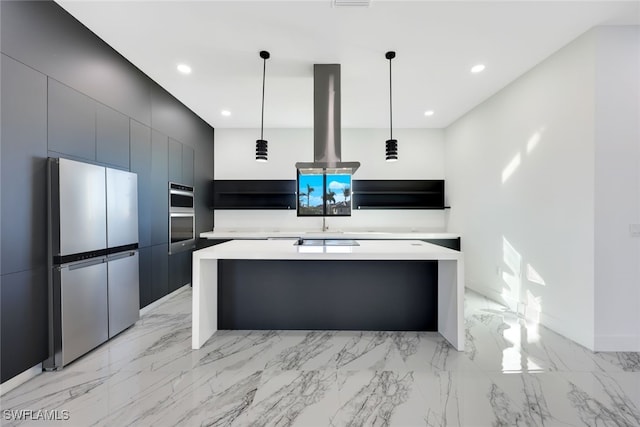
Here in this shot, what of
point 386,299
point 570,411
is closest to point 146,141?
point 386,299

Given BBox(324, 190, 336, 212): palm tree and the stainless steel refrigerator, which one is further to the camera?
BBox(324, 190, 336, 212): palm tree

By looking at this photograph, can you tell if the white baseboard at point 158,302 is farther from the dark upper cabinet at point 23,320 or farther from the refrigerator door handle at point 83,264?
the dark upper cabinet at point 23,320

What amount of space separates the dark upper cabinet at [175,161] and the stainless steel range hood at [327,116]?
2.03 metres

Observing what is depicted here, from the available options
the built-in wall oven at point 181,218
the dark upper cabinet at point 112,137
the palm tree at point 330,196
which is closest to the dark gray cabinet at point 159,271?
the built-in wall oven at point 181,218

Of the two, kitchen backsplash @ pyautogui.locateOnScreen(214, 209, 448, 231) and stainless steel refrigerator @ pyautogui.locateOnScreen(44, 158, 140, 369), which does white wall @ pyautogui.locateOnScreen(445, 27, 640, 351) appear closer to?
kitchen backsplash @ pyautogui.locateOnScreen(214, 209, 448, 231)

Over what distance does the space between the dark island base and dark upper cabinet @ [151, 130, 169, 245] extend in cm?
123

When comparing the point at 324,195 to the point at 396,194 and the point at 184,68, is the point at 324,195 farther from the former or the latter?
the point at 184,68

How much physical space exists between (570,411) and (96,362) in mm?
3337

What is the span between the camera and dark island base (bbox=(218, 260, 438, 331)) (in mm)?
2674

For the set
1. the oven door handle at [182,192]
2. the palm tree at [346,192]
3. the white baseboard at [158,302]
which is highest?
the palm tree at [346,192]

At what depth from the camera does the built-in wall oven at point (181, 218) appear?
3.64 m

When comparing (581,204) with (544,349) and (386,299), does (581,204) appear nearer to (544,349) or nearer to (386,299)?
(544,349)

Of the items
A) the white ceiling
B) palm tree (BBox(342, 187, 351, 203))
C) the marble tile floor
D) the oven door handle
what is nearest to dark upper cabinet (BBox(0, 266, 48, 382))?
the marble tile floor

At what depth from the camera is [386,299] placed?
8.79 feet
